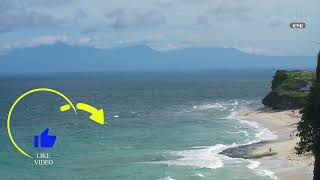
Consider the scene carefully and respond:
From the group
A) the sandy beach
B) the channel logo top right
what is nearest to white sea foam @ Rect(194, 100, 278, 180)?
the sandy beach

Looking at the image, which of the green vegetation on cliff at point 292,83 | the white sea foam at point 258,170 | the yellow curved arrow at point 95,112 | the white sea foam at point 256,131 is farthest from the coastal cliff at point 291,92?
the white sea foam at point 258,170

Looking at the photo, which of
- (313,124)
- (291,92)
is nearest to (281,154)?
(313,124)

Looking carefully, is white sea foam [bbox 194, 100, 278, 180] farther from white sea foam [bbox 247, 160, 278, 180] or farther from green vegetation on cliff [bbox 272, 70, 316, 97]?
green vegetation on cliff [bbox 272, 70, 316, 97]

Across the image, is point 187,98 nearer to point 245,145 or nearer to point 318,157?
point 245,145

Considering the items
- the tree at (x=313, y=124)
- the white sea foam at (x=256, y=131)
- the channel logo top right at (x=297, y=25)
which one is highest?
the channel logo top right at (x=297, y=25)

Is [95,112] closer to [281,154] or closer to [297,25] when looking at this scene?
[281,154]

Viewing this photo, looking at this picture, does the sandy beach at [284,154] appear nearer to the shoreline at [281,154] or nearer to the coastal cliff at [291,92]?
the shoreline at [281,154]

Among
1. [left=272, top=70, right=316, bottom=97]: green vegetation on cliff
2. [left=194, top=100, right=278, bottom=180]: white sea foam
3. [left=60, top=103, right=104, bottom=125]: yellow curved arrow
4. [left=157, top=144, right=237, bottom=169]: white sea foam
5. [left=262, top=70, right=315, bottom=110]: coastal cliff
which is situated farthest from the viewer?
[left=272, top=70, right=316, bottom=97]: green vegetation on cliff
